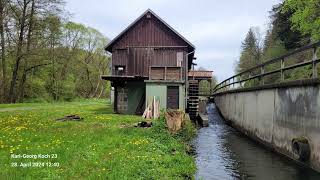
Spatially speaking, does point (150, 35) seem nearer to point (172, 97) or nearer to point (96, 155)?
point (172, 97)

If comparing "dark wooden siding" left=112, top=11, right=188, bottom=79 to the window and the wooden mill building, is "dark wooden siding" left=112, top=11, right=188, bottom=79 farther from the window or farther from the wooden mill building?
the window

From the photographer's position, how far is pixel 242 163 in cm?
1255

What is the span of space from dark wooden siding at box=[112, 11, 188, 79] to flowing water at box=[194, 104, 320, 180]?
14.1m

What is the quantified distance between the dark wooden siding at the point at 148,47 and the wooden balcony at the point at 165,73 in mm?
3847

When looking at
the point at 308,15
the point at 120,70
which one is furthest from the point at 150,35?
the point at 308,15

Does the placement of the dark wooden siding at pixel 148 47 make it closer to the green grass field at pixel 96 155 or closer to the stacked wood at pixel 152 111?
the stacked wood at pixel 152 111

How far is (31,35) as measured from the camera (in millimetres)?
39438

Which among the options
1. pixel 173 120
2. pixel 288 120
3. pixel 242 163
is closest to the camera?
pixel 242 163

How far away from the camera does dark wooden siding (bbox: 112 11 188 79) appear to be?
3148 centimetres

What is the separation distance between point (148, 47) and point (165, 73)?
4842 millimetres

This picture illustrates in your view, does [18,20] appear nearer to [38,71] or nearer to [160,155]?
[38,71]

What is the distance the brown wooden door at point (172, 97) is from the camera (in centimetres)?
2684

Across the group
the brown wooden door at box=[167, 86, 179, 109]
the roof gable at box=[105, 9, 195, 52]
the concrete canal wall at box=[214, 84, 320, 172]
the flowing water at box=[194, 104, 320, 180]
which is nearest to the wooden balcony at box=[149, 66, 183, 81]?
the brown wooden door at box=[167, 86, 179, 109]

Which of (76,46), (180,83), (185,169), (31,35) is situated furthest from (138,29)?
(76,46)
